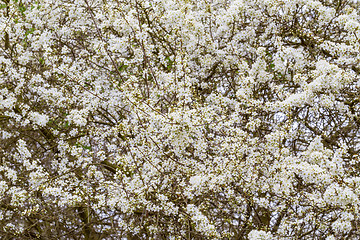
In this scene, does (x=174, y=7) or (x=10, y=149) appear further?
(x=10, y=149)

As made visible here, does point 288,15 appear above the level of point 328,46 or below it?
above

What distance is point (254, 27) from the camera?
6.20 meters

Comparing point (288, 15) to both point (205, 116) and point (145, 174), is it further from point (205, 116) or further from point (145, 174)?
point (145, 174)

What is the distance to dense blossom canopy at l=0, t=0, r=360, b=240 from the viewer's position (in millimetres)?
4391

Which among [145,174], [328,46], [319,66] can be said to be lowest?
[145,174]

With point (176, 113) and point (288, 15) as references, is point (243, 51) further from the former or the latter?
point (176, 113)

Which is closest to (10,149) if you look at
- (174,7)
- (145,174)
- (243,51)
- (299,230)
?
(145,174)

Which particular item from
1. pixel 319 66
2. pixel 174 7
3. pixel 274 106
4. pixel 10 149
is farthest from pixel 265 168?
pixel 10 149

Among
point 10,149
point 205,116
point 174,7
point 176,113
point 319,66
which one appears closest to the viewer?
point 176,113

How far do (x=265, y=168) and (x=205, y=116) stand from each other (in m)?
1.04

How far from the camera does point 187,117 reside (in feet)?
13.1

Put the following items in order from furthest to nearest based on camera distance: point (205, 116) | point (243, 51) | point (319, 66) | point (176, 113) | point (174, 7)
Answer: point (243, 51) → point (174, 7) → point (319, 66) → point (205, 116) → point (176, 113)

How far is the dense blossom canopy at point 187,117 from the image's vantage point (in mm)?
4391

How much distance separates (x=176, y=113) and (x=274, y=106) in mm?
1424
